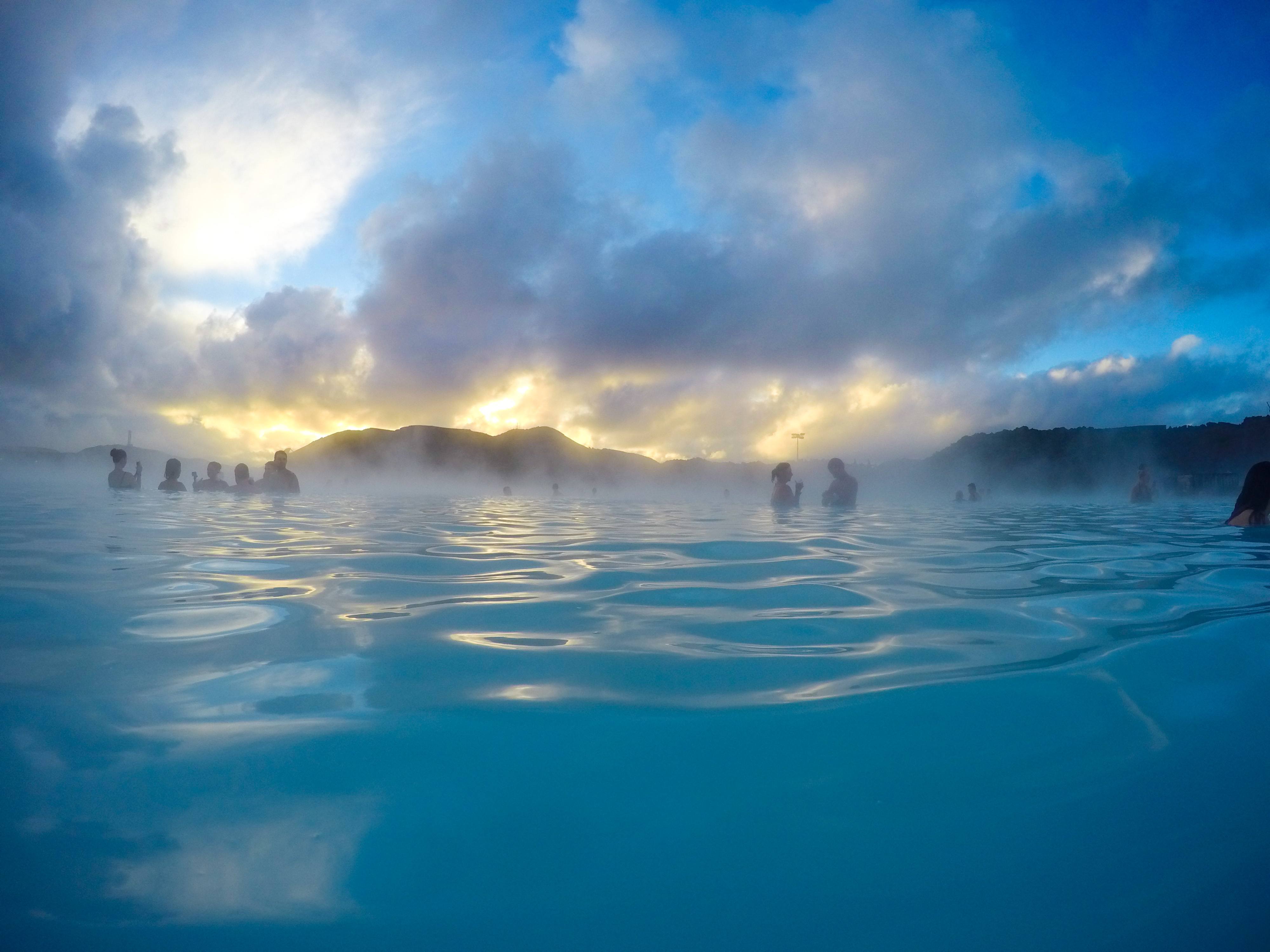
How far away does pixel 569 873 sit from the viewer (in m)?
1.03

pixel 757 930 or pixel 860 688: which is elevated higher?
pixel 860 688

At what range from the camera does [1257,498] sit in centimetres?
706

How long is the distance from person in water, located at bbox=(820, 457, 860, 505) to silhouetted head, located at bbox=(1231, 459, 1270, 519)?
5.47 meters

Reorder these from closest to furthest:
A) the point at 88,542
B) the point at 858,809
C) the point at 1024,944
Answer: the point at 1024,944
the point at 858,809
the point at 88,542

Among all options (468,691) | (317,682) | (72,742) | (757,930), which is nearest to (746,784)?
(757,930)

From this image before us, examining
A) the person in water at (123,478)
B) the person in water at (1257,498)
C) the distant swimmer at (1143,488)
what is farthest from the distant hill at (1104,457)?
the person in water at (123,478)

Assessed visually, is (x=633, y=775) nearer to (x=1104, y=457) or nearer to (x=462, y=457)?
(x=1104, y=457)

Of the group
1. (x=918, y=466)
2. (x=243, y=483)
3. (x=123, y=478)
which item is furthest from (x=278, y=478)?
(x=918, y=466)

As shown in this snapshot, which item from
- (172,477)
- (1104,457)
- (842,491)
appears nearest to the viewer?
(842,491)

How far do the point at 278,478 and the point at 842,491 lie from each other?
12710mm

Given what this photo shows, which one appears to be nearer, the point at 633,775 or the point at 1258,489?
the point at 633,775

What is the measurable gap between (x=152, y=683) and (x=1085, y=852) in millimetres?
2216

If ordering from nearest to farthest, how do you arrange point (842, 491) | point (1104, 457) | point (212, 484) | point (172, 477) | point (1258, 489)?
point (1258, 489)
point (842, 491)
point (172, 477)
point (212, 484)
point (1104, 457)

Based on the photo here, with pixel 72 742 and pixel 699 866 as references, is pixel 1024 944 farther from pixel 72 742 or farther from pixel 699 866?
pixel 72 742
